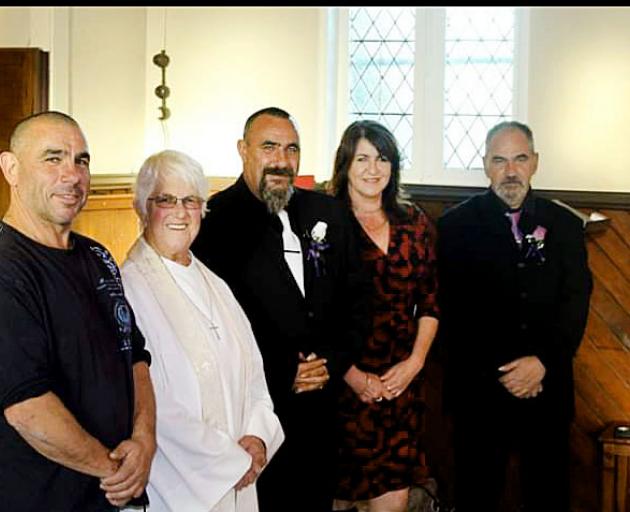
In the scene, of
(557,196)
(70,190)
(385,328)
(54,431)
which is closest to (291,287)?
(385,328)

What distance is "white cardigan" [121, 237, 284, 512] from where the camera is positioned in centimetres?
223

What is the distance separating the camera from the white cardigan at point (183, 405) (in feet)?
7.33

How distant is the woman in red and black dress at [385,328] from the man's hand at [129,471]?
1.06m

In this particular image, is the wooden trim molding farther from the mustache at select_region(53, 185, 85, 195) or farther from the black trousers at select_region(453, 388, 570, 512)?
the mustache at select_region(53, 185, 85, 195)

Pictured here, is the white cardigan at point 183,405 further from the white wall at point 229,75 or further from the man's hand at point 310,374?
the white wall at point 229,75

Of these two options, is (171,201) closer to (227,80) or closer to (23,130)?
(23,130)

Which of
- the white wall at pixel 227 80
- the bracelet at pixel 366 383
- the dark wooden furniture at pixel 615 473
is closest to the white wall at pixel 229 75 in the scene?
the white wall at pixel 227 80

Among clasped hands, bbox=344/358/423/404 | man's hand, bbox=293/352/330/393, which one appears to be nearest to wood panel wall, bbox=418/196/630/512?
clasped hands, bbox=344/358/423/404

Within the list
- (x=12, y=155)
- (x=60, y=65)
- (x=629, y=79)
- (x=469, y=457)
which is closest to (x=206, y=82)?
(x=60, y=65)

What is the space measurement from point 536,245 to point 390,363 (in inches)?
25.9

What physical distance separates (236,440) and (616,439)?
1.74 meters

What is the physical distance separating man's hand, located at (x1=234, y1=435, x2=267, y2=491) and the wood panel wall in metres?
1.82

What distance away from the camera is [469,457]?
3.20 m

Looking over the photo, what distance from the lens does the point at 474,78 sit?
4.20 meters
